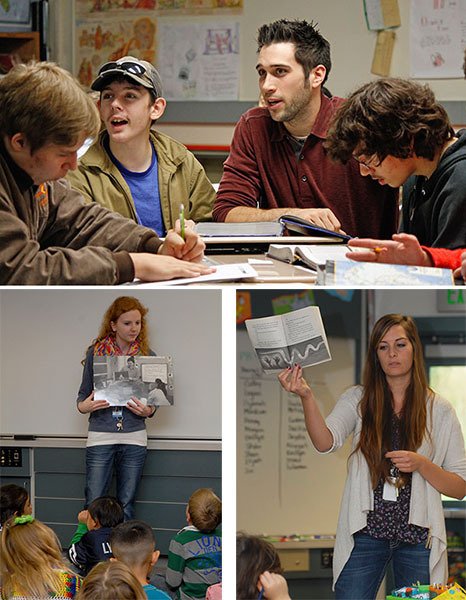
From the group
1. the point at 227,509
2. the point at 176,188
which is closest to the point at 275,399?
the point at 227,509

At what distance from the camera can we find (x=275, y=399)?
153 centimetres

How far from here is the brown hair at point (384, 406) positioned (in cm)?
154

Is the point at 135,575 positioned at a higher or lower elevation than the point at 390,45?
lower

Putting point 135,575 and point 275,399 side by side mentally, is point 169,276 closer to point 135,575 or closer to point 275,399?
point 275,399

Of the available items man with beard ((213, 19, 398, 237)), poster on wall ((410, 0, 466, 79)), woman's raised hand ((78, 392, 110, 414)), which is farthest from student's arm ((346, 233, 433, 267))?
poster on wall ((410, 0, 466, 79))

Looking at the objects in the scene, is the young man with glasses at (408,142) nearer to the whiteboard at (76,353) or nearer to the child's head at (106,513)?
the whiteboard at (76,353)

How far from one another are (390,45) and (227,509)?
3.84 metres

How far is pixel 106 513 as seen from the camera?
154cm

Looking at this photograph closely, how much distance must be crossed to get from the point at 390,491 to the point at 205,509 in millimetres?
309

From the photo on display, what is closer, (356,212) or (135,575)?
(135,575)

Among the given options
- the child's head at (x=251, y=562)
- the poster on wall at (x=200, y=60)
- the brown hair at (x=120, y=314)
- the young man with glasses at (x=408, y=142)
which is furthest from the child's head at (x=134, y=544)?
the poster on wall at (x=200, y=60)

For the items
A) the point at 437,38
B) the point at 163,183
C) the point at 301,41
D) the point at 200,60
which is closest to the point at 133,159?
the point at 163,183

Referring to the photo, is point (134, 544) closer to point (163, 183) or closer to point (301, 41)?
point (163, 183)

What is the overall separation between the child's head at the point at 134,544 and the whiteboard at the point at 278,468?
152 mm
